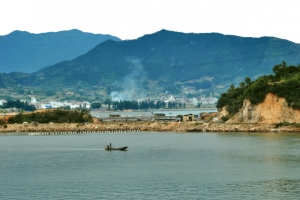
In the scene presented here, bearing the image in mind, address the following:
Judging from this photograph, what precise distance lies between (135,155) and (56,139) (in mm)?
27609

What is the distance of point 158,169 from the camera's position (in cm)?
4903

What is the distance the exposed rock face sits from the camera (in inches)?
3391

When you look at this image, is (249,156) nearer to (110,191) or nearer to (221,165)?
(221,165)

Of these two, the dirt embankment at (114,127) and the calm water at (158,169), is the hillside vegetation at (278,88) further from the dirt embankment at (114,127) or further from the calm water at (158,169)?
the calm water at (158,169)

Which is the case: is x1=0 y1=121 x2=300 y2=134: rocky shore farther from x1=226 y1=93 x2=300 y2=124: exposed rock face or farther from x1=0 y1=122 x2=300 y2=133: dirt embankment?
x1=226 y1=93 x2=300 y2=124: exposed rock face

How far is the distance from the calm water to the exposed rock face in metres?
9.71

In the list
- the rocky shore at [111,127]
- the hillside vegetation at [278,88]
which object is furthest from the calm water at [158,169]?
the rocky shore at [111,127]

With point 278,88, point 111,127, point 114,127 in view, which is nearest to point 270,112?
point 278,88

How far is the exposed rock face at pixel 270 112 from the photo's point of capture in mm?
86125

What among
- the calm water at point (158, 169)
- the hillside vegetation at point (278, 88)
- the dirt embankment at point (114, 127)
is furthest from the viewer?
the dirt embankment at point (114, 127)

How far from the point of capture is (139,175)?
151 feet

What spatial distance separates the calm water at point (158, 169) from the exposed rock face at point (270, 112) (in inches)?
382

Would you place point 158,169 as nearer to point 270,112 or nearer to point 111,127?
point 270,112

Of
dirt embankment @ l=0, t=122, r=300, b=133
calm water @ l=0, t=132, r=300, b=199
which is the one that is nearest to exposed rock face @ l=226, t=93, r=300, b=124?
dirt embankment @ l=0, t=122, r=300, b=133
